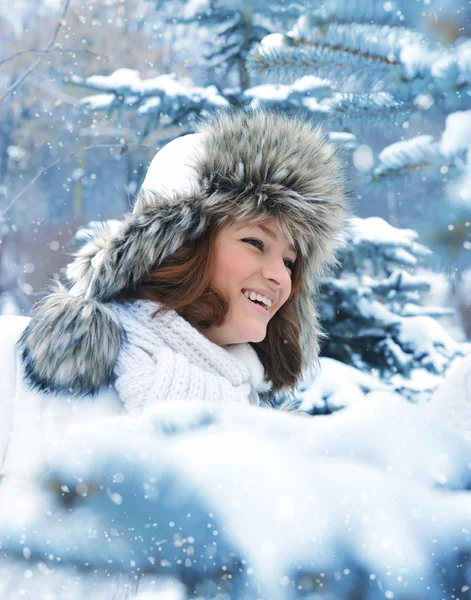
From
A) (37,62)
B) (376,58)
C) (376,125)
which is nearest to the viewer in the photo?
(376,58)

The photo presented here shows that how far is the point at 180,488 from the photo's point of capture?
1.59 ft

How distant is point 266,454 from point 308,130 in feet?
4.17

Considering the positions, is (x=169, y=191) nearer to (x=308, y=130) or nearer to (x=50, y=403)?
(x=308, y=130)

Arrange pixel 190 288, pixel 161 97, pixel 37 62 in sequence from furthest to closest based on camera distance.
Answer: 1. pixel 37 62
2. pixel 161 97
3. pixel 190 288

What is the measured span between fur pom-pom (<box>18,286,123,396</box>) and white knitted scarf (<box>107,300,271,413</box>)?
4cm

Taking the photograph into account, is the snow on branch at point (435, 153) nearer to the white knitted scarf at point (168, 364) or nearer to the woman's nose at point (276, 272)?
the woman's nose at point (276, 272)

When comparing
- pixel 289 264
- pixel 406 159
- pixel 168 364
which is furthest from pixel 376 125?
pixel 168 364

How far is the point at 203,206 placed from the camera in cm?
148

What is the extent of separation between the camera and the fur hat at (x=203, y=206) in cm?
134

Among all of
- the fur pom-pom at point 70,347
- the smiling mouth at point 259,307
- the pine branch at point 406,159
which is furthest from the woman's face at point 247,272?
the pine branch at point 406,159

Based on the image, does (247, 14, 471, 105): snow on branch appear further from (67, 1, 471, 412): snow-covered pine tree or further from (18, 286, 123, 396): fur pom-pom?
(18, 286, 123, 396): fur pom-pom

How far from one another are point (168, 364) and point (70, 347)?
0.19 metres

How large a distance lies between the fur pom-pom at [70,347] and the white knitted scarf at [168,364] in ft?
0.14

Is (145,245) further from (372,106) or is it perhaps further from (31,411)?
(372,106)
